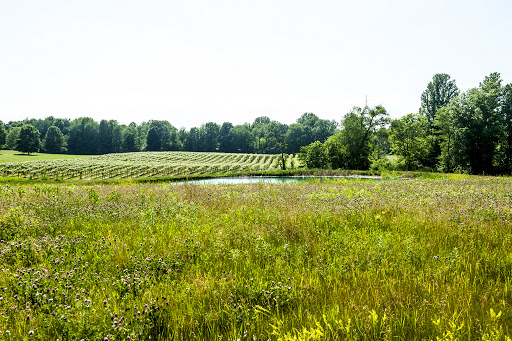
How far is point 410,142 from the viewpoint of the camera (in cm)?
5591

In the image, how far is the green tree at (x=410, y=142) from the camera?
55.5m

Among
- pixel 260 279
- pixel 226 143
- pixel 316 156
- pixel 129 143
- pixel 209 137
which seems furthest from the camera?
pixel 209 137

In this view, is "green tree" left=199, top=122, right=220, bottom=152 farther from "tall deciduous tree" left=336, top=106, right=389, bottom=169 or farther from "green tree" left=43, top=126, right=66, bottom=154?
"tall deciduous tree" left=336, top=106, right=389, bottom=169

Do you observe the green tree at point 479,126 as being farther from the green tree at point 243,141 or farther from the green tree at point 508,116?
the green tree at point 243,141

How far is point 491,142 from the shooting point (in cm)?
4372

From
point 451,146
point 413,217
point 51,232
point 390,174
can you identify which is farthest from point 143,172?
point 451,146

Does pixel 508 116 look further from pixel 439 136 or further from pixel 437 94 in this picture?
pixel 437 94

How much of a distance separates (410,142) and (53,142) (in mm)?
136071

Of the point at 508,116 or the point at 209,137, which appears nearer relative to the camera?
the point at 508,116

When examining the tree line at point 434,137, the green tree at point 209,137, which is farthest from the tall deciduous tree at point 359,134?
the green tree at point 209,137

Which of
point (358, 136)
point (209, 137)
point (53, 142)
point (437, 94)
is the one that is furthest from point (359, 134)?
point (53, 142)

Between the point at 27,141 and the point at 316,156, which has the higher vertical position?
the point at 27,141

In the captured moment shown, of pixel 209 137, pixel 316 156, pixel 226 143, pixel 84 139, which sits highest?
pixel 209 137

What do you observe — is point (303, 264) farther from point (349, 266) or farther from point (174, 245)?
point (174, 245)
